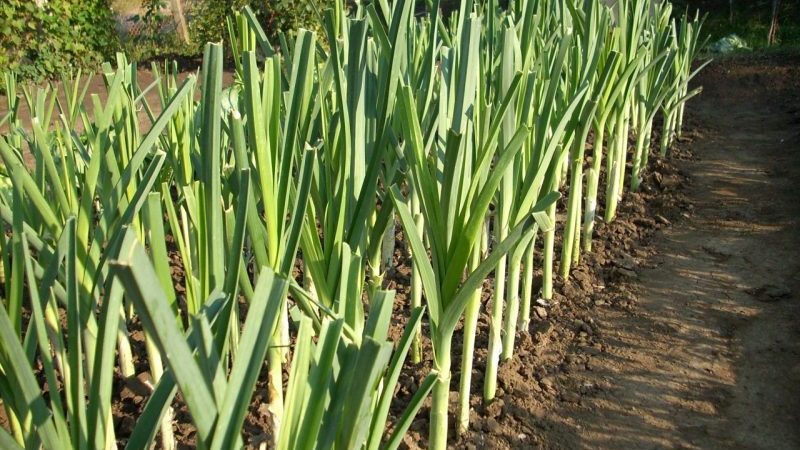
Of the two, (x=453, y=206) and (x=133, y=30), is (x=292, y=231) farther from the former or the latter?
(x=133, y=30)

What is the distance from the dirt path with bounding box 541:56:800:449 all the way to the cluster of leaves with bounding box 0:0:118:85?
16.3ft

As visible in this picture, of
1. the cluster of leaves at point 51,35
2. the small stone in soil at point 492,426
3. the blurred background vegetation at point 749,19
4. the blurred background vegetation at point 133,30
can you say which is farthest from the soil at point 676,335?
the blurred background vegetation at point 749,19

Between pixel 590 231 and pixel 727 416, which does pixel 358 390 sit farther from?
pixel 590 231

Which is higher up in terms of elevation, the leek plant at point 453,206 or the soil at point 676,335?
the leek plant at point 453,206

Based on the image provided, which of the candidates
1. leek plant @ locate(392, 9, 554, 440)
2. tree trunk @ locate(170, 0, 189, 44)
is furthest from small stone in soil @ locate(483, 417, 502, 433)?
tree trunk @ locate(170, 0, 189, 44)

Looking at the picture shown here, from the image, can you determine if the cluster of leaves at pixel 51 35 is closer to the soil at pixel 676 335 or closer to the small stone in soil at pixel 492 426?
the soil at pixel 676 335

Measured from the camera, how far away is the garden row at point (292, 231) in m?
0.69

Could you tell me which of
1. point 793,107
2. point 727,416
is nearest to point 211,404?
point 727,416

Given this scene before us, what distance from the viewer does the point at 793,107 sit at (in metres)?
3.66

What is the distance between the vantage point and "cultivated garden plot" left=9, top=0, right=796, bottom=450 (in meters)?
0.70

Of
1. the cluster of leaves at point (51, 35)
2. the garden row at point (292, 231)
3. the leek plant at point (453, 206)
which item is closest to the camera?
the garden row at point (292, 231)

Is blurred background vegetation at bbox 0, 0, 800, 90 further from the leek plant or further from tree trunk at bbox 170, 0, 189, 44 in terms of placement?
the leek plant

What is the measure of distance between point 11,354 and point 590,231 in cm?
173

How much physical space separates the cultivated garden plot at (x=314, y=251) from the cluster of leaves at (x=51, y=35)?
4.34 meters
